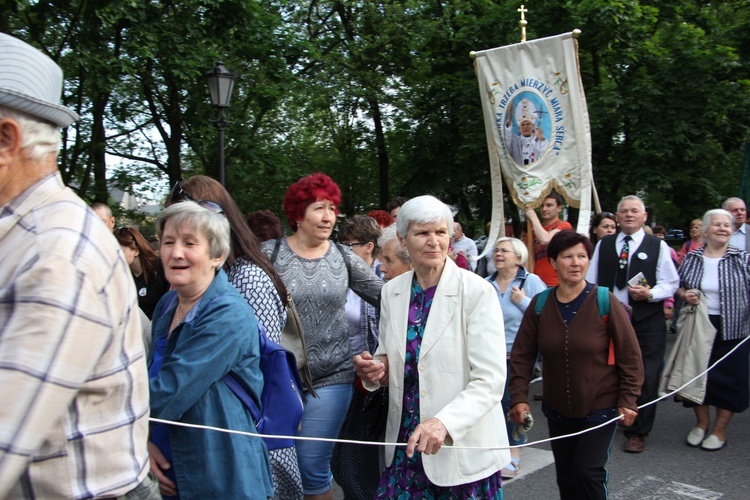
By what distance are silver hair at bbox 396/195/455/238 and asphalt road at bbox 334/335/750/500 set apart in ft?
8.14

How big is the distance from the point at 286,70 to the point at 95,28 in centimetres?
470

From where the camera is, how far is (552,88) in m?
8.08

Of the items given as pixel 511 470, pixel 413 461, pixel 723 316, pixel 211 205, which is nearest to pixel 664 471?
pixel 511 470

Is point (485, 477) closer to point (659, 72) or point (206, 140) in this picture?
point (206, 140)

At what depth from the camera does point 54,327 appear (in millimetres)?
1317

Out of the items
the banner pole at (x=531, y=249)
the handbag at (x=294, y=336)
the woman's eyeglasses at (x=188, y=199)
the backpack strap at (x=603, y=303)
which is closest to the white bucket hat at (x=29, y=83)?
the woman's eyeglasses at (x=188, y=199)

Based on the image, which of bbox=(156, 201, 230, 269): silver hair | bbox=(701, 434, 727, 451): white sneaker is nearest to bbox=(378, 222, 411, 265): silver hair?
bbox=(156, 201, 230, 269): silver hair

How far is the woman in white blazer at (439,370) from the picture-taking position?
2809mm

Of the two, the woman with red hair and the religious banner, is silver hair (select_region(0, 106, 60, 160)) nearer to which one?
the woman with red hair

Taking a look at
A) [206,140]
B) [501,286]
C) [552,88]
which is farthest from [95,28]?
[501,286]

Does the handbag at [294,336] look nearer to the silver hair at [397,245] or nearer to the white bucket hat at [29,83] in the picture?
the silver hair at [397,245]

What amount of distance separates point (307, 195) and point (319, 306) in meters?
0.60

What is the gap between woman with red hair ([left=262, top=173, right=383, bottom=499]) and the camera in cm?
369

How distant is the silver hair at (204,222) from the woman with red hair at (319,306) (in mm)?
1041
